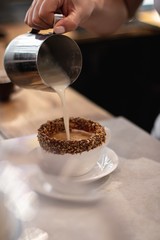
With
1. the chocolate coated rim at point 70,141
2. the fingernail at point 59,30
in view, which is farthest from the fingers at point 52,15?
the chocolate coated rim at point 70,141

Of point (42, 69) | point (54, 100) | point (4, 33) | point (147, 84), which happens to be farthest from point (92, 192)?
point (147, 84)

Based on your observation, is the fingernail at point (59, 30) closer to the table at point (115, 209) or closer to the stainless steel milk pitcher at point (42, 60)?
the stainless steel milk pitcher at point (42, 60)

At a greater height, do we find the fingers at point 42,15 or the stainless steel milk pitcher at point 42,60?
the fingers at point 42,15

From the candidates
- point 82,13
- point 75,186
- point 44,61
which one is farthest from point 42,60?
point 75,186

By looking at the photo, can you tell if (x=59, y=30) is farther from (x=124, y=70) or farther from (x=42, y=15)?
(x=124, y=70)

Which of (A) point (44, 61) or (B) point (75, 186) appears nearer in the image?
(B) point (75, 186)

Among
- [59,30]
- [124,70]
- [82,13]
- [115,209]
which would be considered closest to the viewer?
[115,209]

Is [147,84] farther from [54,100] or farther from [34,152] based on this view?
[34,152]
